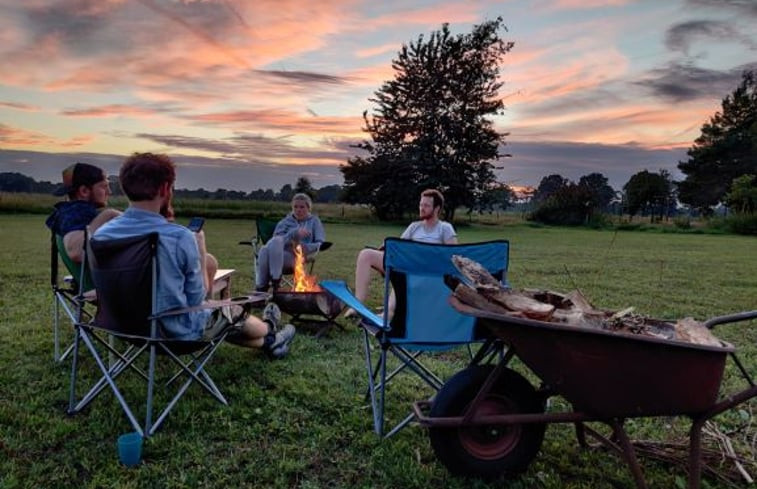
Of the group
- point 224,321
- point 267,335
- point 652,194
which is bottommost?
point 267,335

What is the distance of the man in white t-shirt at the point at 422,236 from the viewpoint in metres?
5.28

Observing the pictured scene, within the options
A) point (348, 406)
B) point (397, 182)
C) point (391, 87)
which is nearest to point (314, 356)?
point (348, 406)

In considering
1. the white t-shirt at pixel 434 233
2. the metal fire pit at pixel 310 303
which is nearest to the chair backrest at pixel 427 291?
the metal fire pit at pixel 310 303

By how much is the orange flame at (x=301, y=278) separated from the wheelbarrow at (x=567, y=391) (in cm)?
278

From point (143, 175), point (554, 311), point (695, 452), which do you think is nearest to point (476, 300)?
point (554, 311)

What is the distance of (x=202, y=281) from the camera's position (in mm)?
2979

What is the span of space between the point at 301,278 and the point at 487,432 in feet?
11.2

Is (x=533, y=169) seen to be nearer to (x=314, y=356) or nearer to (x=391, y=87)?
(x=391, y=87)

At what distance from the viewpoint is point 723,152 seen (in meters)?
47.4

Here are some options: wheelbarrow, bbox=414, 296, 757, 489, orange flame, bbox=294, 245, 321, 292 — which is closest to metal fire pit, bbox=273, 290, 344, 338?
orange flame, bbox=294, 245, 321, 292

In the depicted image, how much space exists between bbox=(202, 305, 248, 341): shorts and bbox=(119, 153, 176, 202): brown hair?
722 mm

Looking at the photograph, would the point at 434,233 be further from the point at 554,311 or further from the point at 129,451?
the point at 129,451

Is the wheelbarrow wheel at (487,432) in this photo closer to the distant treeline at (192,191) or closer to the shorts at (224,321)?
the shorts at (224,321)

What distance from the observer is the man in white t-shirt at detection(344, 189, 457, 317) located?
208 inches
